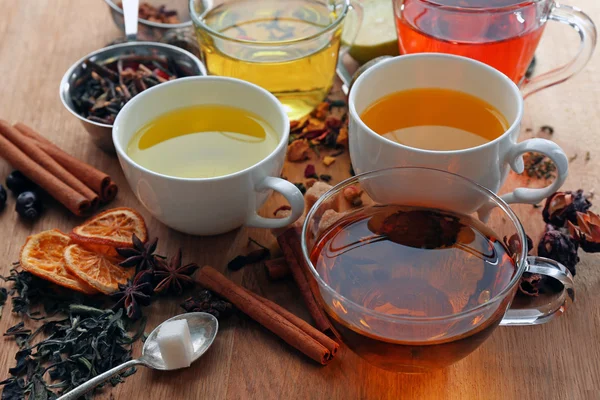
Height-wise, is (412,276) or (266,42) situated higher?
(266,42)

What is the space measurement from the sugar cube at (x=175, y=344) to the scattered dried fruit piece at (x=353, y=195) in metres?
0.37

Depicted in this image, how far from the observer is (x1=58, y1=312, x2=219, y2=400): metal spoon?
4.02 feet

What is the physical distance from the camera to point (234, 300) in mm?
1390

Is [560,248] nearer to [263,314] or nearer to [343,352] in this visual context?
[343,352]

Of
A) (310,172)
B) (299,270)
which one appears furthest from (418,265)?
(310,172)

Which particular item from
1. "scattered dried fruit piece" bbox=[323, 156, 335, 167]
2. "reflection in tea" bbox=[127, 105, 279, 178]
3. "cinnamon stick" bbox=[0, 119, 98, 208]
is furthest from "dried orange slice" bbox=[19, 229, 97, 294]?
"scattered dried fruit piece" bbox=[323, 156, 335, 167]

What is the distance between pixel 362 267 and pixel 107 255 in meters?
0.58

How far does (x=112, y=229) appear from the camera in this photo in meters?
1.55

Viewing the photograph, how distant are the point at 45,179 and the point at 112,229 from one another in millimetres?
232

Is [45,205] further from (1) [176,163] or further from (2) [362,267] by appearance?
(2) [362,267]

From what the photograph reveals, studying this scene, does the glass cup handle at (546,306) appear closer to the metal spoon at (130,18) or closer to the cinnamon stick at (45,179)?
the cinnamon stick at (45,179)

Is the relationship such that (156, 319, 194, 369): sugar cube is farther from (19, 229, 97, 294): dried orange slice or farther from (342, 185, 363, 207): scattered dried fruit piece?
(342, 185, 363, 207): scattered dried fruit piece

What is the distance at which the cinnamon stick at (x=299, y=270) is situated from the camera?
1.37 m

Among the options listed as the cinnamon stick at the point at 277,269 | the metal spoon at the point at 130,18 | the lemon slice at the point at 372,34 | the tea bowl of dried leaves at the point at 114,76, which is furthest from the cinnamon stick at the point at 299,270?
the metal spoon at the point at 130,18
